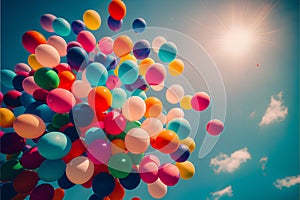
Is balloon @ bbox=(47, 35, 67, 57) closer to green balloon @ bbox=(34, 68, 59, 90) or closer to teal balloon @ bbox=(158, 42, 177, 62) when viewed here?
green balloon @ bbox=(34, 68, 59, 90)

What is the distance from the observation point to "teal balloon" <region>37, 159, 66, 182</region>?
8.38 ft

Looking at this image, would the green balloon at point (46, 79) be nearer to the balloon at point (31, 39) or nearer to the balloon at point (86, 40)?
the balloon at point (31, 39)

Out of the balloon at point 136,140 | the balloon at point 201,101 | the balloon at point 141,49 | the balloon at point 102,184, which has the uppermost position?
the balloon at point 141,49

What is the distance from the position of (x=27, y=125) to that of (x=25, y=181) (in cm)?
79

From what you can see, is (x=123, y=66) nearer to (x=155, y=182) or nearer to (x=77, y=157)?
(x=77, y=157)

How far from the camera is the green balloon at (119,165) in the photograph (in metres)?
2.67

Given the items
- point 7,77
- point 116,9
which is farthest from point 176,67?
point 7,77

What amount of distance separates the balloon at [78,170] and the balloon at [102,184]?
5.9 inches

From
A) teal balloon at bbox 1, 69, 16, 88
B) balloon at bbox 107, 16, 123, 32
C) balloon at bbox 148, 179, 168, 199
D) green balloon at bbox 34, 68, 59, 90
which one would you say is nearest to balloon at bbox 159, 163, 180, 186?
balloon at bbox 148, 179, 168, 199

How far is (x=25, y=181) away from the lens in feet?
8.80

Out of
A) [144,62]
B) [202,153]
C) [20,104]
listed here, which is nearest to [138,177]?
[202,153]

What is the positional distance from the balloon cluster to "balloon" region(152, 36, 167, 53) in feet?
0.82

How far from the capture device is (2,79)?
3572mm

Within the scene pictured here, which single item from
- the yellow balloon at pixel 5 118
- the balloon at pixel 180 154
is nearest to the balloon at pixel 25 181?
the yellow balloon at pixel 5 118
